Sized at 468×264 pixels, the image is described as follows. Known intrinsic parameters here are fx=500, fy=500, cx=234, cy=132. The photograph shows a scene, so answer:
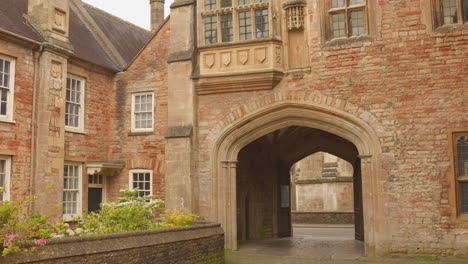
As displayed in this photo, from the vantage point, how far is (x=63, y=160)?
1548 centimetres

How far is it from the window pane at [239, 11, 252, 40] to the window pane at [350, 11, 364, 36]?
3066 millimetres

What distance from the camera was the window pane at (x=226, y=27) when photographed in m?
15.5

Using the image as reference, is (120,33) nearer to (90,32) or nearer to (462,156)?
(90,32)

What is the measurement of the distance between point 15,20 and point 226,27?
6363 mm

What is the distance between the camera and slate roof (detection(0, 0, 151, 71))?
1492cm

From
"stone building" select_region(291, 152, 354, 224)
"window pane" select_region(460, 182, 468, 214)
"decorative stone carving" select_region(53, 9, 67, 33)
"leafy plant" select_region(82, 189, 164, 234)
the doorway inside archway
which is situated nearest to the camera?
"leafy plant" select_region(82, 189, 164, 234)

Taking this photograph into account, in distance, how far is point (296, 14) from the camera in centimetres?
1484

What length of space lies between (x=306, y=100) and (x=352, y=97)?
1.32 metres

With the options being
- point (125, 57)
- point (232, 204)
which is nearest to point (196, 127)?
point (232, 204)

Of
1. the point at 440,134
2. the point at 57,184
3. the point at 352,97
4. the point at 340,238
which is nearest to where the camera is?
the point at 440,134

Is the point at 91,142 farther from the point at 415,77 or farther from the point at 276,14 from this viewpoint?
the point at 415,77

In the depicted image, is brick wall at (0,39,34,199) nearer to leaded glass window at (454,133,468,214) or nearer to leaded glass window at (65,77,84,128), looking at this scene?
leaded glass window at (65,77,84,128)

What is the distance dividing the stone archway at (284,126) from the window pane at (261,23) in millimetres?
2222

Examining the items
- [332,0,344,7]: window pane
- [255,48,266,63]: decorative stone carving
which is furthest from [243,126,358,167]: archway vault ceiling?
[332,0,344,7]: window pane
